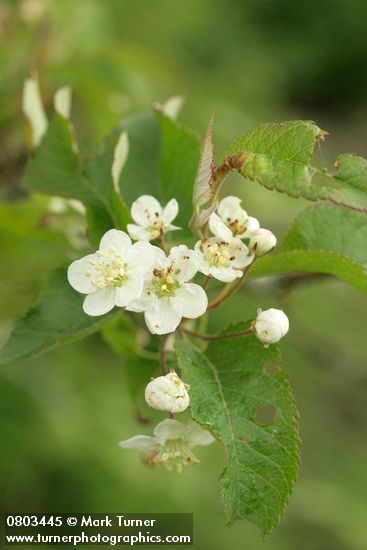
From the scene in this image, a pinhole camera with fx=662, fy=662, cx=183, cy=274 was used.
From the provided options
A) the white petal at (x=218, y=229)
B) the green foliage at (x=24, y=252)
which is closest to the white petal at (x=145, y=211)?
the white petal at (x=218, y=229)

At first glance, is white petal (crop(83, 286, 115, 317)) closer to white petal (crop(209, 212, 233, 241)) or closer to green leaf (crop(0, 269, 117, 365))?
green leaf (crop(0, 269, 117, 365))

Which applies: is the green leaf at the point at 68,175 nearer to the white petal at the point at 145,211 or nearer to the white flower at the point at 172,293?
the white petal at the point at 145,211

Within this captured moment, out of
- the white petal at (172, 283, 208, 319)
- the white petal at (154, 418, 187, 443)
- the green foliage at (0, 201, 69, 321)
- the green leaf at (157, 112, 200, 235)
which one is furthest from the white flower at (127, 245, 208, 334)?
the green foliage at (0, 201, 69, 321)

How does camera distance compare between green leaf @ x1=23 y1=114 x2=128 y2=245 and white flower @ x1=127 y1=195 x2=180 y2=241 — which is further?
green leaf @ x1=23 y1=114 x2=128 y2=245

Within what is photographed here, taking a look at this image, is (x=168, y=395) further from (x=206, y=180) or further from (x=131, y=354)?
(x=131, y=354)

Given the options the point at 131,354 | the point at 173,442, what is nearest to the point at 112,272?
the point at 173,442

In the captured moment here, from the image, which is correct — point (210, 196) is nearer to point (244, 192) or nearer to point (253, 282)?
point (253, 282)

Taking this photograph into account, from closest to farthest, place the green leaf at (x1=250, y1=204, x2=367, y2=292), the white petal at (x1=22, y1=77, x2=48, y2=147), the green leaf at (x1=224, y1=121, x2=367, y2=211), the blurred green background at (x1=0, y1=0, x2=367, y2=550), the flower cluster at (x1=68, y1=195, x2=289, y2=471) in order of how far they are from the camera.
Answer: the green leaf at (x1=224, y1=121, x2=367, y2=211), the flower cluster at (x1=68, y1=195, x2=289, y2=471), the green leaf at (x1=250, y1=204, x2=367, y2=292), the white petal at (x1=22, y1=77, x2=48, y2=147), the blurred green background at (x1=0, y1=0, x2=367, y2=550)

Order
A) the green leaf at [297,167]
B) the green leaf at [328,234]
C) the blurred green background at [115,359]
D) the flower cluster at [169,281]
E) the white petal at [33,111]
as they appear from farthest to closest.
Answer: the blurred green background at [115,359] → the white petal at [33,111] → the green leaf at [328,234] → the flower cluster at [169,281] → the green leaf at [297,167]
